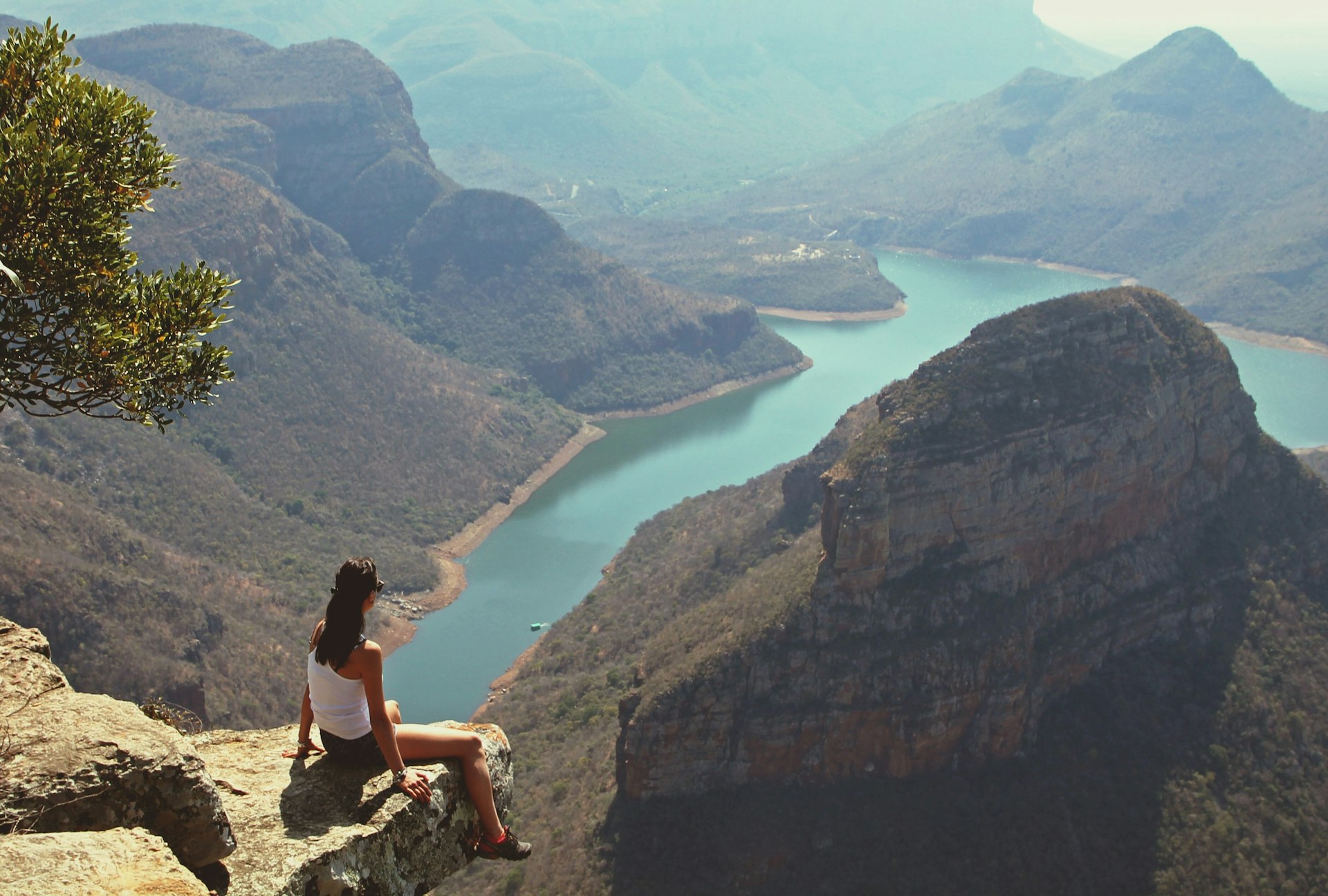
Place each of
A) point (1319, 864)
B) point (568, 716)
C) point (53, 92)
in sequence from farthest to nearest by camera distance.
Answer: point (568, 716) < point (1319, 864) < point (53, 92)

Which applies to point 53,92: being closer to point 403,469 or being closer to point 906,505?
Result: point 906,505

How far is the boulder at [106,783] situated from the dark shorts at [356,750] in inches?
48.0

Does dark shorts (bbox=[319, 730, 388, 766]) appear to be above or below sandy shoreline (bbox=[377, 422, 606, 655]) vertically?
above

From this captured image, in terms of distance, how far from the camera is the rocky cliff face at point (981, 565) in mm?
37375

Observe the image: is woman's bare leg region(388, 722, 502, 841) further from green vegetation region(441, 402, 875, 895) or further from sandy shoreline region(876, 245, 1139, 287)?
sandy shoreline region(876, 245, 1139, 287)

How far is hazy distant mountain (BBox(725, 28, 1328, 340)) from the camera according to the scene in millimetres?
145625

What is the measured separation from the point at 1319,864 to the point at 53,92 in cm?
3602

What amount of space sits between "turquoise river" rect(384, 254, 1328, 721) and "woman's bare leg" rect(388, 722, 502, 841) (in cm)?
4294

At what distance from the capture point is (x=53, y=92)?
40.8 ft

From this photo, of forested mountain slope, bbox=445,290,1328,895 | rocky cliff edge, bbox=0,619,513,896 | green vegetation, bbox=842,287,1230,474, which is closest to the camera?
rocky cliff edge, bbox=0,619,513,896

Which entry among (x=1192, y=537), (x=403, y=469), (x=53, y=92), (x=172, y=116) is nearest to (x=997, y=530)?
(x=1192, y=537)

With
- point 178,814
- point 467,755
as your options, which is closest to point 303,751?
point 467,755

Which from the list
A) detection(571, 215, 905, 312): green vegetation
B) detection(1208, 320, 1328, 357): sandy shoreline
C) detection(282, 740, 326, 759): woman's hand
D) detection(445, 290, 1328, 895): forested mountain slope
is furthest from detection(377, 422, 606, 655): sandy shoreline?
detection(1208, 320, 1328, 357): sandy shoreline

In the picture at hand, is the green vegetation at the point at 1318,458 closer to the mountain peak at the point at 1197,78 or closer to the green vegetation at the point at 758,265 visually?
the green vegetation at the point at 758,265
